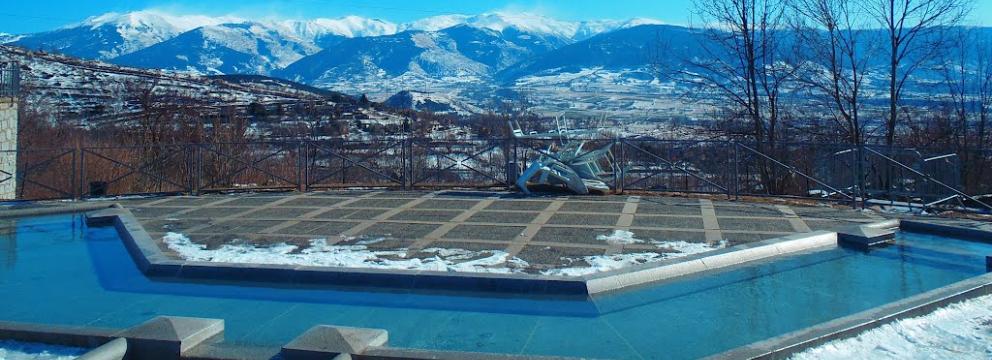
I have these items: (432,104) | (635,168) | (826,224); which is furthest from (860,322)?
(432,104)

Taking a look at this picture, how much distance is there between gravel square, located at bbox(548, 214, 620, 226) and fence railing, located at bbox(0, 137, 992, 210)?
12.1 ft

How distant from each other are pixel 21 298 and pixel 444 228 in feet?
17.1

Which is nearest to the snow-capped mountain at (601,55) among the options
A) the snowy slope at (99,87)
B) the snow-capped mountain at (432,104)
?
the snow-capped mountain at (432,104)

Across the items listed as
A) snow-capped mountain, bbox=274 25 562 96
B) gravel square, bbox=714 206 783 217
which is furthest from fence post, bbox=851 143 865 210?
snow-capped mountain, bbox=274 25 562 96

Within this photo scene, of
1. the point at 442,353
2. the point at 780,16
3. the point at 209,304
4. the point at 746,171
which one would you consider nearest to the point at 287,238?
the point at 209,304

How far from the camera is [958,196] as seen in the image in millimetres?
13578

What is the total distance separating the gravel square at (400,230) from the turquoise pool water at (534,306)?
2756mm

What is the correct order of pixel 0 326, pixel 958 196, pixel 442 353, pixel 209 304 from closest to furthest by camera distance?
pixel 442 353 < pixel 0 326 < pixel 209 304 < pixel 958 196

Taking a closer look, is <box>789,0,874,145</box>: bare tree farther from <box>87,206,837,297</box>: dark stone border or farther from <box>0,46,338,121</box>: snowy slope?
<box>0,46,338,121</box>: snowy slope

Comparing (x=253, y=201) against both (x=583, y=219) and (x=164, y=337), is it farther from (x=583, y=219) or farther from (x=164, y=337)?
(x=164, y=337)

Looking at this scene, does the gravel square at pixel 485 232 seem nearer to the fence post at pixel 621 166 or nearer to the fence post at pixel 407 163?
the fence post at pixel 621 166

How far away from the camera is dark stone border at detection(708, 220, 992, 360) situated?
198 inches

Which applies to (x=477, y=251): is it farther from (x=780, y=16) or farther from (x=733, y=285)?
(x=780, y=16)

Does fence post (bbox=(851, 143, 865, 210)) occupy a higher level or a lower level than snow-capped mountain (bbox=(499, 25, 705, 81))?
lower
